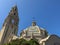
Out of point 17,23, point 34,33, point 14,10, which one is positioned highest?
point 14,10

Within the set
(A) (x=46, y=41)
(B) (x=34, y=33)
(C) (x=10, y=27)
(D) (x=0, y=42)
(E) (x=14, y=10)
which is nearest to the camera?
(A) (x=46, y=41)

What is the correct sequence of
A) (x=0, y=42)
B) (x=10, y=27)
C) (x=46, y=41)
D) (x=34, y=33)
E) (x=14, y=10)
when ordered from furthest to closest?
1. (x=14, y=10)
2. (x=10, y=27)
3. (x=0, y=42)
4. (x=34, y=33)
5. (x=46, y=41)

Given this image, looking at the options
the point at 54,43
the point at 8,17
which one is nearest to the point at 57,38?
the point at 54,43

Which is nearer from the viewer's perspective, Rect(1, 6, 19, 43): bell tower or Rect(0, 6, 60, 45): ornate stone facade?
Rect(0, 6, 60, 45): ornate stone facade

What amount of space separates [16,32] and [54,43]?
1854cm

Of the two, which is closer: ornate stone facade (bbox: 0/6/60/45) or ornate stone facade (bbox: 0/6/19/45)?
ornate stone facade (bbox: 0/6/60/45)

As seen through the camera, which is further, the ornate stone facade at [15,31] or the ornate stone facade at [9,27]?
the ornate stone facade at [9,27]

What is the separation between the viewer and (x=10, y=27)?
135ft

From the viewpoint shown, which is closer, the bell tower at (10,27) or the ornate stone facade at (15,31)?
the ornate stone facade at (15,31)

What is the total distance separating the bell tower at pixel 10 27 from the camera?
39516mm

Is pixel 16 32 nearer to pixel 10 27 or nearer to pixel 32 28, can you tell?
pixel 10 27

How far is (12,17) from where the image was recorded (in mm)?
43375

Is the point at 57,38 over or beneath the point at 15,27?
beneath

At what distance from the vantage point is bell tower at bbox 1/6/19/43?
130 ft
